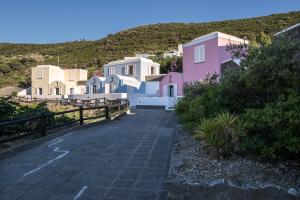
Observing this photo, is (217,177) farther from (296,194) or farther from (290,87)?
(290,87)

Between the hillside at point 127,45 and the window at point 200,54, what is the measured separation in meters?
50.2

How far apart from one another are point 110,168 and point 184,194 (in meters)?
2.53

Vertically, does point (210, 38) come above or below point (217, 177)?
above

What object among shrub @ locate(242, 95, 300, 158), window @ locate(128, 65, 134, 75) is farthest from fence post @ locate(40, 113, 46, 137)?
window @ locate(128, 65, 134, 75)

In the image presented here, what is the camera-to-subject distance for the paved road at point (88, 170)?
570cm

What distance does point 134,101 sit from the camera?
A: 35.9 m

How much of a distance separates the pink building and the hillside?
161ft

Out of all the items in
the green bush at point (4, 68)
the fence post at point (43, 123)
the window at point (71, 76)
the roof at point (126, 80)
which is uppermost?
the green bush at point (4, 68)

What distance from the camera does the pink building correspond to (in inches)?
963

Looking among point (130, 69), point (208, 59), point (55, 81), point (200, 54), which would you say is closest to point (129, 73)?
point (130, 69)

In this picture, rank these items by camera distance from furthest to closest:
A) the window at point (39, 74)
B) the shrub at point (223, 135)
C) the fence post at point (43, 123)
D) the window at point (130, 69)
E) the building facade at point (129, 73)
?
the window at point (39, 74), the window at point (130, 69), the building facade at point (129, 73), the fence post at point (43, 123), the shrub at point (223, 135)

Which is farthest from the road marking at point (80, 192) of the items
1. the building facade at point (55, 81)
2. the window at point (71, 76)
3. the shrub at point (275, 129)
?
the window at point (71, 76)

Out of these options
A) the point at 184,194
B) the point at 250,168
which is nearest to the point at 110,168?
the point at 184,194

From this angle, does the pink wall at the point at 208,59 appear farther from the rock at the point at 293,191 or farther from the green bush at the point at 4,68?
the green bush at the point at 4,68
